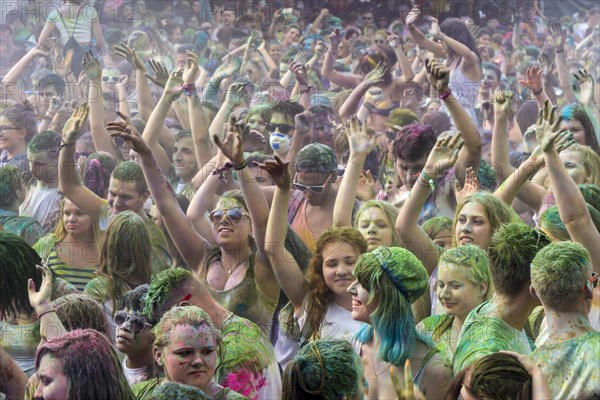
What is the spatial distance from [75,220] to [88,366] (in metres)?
2.85

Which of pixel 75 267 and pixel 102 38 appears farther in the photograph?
pixel 102 38

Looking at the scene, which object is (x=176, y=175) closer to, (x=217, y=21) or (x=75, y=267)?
(x=75, y=267)

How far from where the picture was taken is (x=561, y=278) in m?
4.36

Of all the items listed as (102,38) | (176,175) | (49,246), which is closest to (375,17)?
(102,38)

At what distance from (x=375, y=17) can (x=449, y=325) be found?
11.0 meters

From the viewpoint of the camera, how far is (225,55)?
1383 cm

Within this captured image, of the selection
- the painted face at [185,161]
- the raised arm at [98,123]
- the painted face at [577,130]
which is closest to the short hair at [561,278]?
Answer: the painted face at [577,130]

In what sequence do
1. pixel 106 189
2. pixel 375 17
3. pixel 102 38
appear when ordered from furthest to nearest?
pixel 375 17 → pixel 102 38 → pixel 106 189

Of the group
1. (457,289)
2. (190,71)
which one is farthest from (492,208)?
(190,71)

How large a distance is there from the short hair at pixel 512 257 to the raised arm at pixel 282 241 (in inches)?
40.6

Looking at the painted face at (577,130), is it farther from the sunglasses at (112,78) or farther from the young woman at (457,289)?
the sunglasses at (112,78)

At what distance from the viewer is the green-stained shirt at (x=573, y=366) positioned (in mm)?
4043

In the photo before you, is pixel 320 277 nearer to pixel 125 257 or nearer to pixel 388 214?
pixel 388 214

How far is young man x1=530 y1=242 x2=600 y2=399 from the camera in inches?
163
